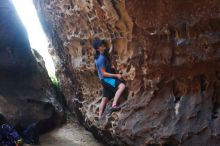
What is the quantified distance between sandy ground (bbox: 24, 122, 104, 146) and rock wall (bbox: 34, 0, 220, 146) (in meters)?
1.14

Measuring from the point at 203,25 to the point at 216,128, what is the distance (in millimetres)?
1951

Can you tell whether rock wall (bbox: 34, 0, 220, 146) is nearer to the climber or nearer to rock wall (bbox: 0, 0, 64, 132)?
the climber

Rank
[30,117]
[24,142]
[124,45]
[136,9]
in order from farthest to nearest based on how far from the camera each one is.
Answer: [30,117] < [24,142] < [124,45] < [136,9]

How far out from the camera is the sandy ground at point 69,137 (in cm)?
844

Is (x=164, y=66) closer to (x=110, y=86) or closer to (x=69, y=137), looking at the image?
(x=110, y=86)

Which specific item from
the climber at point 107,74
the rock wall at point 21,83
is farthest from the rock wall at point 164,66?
the rock wall at point 21,83

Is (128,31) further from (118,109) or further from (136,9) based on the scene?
(118,109)

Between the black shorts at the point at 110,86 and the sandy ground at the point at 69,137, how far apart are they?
1519 millimetres

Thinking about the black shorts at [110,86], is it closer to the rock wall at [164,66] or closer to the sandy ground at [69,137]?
the rock wall at [164,66]

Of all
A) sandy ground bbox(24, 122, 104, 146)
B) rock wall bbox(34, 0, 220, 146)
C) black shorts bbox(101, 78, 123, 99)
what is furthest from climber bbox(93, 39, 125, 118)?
sandy ground bbox(24, 122, 104, 146)

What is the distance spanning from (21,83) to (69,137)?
6.63 feet

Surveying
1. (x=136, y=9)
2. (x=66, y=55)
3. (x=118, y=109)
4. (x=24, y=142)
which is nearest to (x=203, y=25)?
(x=136, y=9)

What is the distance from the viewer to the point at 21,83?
9.55 m

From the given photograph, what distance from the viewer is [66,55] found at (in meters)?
9.34
